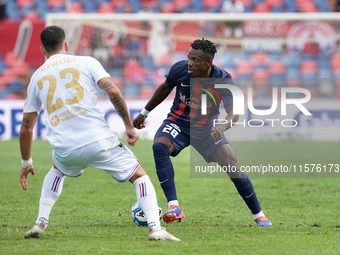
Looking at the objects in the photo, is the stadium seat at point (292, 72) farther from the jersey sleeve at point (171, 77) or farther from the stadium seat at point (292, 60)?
the jersey sleeve at point (171, 77)

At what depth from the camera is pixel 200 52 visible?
556 cm

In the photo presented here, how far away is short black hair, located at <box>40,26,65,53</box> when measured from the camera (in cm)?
Result: 462

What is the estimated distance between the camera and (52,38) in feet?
15.2

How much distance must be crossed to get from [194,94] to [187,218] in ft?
5.01

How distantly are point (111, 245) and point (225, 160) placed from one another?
1.80 metres

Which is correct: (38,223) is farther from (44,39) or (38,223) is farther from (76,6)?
(76,6)

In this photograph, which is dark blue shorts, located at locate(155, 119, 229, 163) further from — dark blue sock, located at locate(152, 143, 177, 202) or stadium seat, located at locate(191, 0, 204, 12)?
stadium seat, located at locate(191, 0, 204, 12)

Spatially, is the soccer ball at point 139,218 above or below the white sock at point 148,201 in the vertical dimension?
below

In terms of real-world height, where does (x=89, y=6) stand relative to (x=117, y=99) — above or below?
above

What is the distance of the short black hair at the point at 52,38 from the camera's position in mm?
4625

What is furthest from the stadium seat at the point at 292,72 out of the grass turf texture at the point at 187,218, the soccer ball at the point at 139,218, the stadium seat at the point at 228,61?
the soccer ball at the point at 139,218

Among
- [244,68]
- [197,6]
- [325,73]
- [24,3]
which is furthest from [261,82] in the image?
[24,3]

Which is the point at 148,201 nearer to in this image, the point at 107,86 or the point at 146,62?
the point at 107,86

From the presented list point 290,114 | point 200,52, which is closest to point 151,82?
point 290,114
